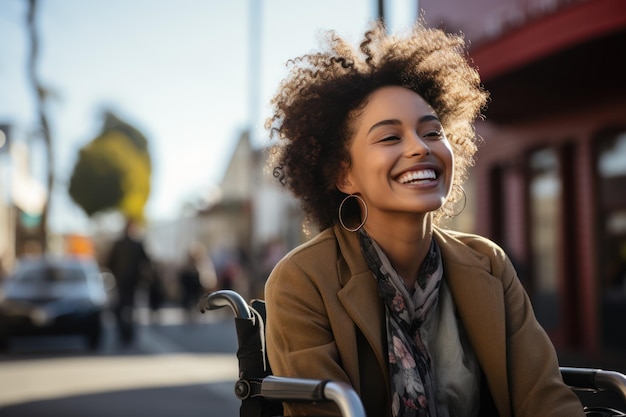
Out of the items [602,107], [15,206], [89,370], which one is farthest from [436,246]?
[15,206]

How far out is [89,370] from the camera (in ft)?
40.5

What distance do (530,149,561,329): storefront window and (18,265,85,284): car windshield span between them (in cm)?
714

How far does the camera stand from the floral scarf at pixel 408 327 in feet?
9.70

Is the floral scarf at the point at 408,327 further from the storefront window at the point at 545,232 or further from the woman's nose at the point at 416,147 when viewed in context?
the storefront window at the point at 545,232

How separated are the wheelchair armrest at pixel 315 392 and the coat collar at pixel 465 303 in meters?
0.33

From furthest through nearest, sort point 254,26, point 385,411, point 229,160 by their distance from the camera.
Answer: point 229,160, point 254,26, point 385,411

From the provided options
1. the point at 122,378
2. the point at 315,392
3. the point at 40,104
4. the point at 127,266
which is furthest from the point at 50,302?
the point at 315,392

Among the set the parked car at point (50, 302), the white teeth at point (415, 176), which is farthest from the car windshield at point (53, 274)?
the white teeth at point (415, 176)

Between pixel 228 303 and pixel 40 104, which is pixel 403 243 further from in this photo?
pixel 40 104

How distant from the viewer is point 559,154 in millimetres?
15289

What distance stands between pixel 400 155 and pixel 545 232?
13.4 metres

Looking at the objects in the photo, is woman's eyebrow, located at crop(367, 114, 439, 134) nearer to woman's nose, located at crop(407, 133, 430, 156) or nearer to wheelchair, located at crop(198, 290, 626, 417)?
woman's nose, located at crop(407, 133, 430, 156)

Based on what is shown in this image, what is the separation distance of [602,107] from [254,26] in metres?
12.4

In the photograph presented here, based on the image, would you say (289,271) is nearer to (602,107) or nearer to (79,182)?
(602,107)
